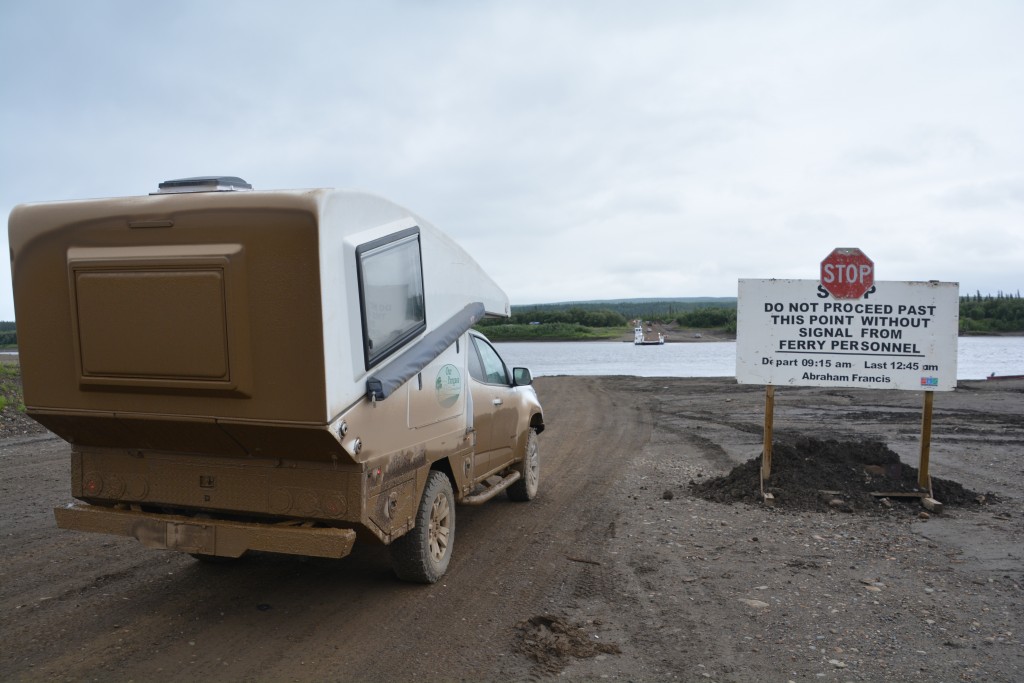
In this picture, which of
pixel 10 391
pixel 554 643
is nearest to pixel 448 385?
pixel 554 643

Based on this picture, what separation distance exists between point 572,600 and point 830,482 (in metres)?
4.83

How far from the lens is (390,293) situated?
208 inches

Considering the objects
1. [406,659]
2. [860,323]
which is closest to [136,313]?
[406,659]

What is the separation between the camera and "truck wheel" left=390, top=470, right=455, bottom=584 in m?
5.77

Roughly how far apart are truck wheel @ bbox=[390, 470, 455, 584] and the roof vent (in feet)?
8.49

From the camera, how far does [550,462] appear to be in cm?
1195

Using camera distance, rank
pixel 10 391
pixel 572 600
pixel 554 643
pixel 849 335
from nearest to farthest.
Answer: pixel 554 643 < pixel 572 600 < pixel 849 335 < pixel 10 391

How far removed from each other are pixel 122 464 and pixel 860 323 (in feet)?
25.2

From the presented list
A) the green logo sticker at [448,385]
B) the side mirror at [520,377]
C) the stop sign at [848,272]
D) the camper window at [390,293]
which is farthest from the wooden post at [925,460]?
the camper window at [390,293]

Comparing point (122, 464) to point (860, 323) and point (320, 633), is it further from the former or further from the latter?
point (860, 323)

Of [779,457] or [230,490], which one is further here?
[779,457]

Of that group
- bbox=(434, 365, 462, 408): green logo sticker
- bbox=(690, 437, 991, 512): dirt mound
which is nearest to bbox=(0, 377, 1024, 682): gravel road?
bbox=(690, 437, 991, 512): dirt mound

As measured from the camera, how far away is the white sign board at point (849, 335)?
879 centimetres

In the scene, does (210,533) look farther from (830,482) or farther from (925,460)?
(925,460)
